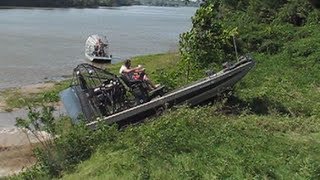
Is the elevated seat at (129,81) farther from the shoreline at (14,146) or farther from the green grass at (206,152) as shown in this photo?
the shoreline at (14,146)

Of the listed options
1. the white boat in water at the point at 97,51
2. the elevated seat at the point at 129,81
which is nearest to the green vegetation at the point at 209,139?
the elevated seat at the point at 129,81

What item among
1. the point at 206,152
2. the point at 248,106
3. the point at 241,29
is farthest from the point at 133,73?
the point at 241,29

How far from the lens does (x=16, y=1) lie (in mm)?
121875

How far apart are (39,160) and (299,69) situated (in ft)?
42.8

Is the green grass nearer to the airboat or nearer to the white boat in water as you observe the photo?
the airboat

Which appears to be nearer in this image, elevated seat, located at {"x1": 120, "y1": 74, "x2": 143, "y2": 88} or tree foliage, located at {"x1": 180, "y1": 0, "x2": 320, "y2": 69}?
elevated seat, located at {"x1": 120, "y1": 74, "x2": 143, "y2": 88}

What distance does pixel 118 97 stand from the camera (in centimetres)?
1291

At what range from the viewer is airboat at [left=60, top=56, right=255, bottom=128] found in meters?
12.5

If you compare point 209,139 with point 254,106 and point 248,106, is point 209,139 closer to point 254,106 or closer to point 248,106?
point 248,106

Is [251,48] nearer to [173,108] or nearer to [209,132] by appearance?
[173,108]

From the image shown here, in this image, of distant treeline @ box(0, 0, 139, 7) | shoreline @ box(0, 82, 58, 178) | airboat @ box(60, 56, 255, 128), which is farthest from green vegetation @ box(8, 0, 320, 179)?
distant treeline @ box(0, 0, 139, 7)

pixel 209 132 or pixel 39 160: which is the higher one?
pixel 209 132

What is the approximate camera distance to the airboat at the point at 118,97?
1252 centimetres

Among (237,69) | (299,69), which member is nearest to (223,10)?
(299,69)
